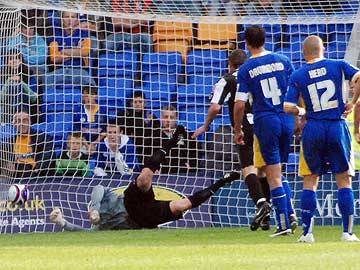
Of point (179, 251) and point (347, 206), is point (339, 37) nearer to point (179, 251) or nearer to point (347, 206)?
point (347, 206)

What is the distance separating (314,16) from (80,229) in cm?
420

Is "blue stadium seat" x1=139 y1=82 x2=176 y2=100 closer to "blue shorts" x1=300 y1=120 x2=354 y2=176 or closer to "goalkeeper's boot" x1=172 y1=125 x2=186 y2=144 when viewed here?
"goalkeeper's boot" x1=172 y1=125 x2=186 y2=144

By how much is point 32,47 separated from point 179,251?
705 cm

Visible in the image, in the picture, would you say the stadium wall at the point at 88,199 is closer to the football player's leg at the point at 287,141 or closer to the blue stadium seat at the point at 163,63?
the blue stadium seat at the point at 163,63

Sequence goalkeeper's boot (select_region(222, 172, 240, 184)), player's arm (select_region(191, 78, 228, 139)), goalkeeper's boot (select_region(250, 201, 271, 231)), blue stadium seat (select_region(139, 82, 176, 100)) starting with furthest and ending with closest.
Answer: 1. blue stadium seat (select_region(139, 82, 176, 100))
2. goalkeeper's boot (select_region(222, 172, 240, 184))
3. player's arm (select_region(191, 78, 228, 139))
4. goalkeeper's boot (select_region(250, 201, 271, 231))

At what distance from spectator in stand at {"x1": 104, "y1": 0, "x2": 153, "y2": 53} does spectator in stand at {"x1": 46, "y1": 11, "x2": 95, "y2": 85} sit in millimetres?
353

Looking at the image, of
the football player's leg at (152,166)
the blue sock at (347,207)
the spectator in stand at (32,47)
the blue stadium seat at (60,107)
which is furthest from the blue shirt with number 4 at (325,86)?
the spectator in stand at (32,47)

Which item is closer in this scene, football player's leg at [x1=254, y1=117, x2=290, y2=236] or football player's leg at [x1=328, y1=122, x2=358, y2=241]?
football player's leg at [x1=328, y1=122, x2=358, y2=241]

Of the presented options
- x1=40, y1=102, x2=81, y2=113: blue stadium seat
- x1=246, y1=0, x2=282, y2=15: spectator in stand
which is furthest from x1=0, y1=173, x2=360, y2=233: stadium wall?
x1=246, y1=0, x2=282, y2=15: spectator in stand

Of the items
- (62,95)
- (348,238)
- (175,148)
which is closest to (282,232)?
(348,238)

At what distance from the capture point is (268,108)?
1247 cm

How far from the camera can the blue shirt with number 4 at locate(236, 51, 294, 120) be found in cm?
1240

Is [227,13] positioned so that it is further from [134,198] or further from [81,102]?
[134,198]

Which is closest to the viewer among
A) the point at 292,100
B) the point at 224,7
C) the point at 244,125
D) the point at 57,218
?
the point at 292,100
